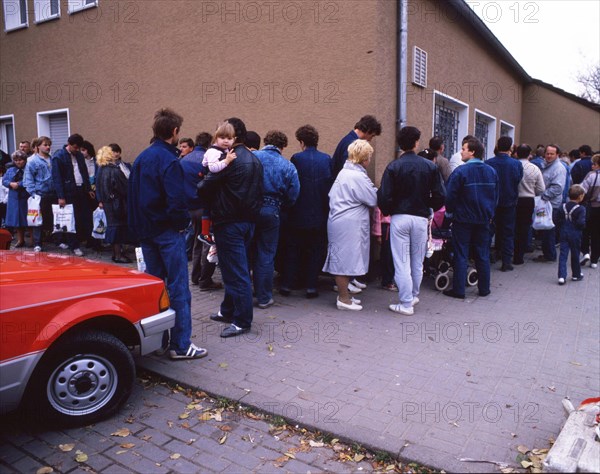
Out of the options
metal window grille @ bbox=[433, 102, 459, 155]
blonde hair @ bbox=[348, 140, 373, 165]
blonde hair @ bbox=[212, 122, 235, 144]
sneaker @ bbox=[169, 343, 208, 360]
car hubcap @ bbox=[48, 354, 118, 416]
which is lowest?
sneaker @ bbox=[169, 343, 208, 360]

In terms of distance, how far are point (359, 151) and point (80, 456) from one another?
4.09 metres

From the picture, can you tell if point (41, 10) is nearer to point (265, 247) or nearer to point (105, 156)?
point (105, 156)

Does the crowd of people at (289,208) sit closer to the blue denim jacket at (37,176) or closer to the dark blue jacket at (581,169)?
the blue denim jacket at (37,176)

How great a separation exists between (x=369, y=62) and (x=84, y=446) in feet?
18.9

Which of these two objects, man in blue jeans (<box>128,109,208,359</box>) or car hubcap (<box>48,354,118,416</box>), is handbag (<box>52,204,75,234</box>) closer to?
man in blue jeans (<box>128,109,208,359</box>)

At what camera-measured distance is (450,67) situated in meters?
9.60

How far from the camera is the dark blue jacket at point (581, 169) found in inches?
413

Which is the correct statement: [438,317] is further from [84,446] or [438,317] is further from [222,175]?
[84,446]

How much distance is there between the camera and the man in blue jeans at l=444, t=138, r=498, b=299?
21.5ft

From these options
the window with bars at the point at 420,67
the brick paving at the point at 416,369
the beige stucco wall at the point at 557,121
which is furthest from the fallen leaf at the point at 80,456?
the beige stucco wall at the point at 557,121

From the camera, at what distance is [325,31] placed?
24.0ft

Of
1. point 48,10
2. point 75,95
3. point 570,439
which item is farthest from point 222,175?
point 48,10

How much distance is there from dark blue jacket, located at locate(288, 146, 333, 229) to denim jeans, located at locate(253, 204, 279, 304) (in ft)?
1.64

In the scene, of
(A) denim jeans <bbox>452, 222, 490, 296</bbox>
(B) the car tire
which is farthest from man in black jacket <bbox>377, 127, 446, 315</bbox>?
(B) the car tire
